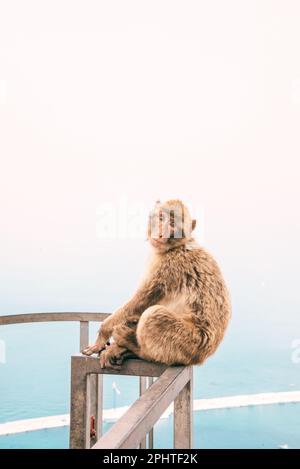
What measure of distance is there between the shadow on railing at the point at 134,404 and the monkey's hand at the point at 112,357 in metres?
0.02

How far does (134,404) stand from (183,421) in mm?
522

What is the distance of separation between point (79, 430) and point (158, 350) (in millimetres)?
356

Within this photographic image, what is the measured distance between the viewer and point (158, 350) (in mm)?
1601

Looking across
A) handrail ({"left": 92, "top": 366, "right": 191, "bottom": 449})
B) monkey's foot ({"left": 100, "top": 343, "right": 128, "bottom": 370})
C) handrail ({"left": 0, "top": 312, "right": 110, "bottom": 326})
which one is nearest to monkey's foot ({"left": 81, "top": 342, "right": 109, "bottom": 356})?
monkey's foot ({"left": 100, "top": 343, "right": 128, "bottom": 370})

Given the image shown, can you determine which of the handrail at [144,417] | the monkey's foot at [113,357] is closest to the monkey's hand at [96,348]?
the monkey's foot at [113,357]

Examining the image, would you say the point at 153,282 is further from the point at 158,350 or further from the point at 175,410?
the point at 175,410

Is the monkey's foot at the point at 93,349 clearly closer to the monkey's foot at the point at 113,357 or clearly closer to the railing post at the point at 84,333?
the monkey's foot at the point at 113,357

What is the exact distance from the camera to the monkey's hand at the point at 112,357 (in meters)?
1.52

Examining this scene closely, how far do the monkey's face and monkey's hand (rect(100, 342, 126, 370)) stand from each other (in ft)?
1.45

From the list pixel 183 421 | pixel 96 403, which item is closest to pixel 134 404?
pixel 183 421

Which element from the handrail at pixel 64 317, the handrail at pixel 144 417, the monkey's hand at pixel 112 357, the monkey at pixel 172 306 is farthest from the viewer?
the handrail at pixel 64 317

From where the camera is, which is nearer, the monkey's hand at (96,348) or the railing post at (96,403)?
the monkey's hand at (96,348)

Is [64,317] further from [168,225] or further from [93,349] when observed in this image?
[168,225]
